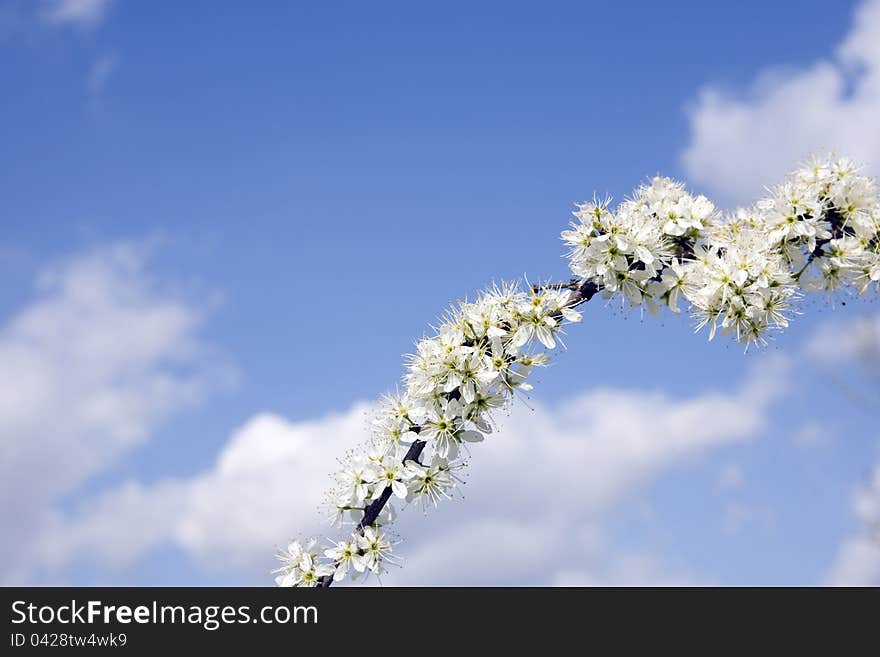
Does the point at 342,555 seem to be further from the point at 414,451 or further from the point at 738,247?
the point at 738,247

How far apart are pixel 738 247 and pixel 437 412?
7.91 feet

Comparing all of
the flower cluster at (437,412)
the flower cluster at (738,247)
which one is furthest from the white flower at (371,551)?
the flower cluster at (738,247)

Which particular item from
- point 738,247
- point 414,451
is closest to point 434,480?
point 414,451

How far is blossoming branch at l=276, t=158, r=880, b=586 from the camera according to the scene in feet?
19.8

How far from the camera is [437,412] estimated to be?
Result: 605cm

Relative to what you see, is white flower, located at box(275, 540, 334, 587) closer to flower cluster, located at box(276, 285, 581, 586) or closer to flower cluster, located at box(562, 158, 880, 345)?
flower cluster, located at box(276, 285, 581, 586)

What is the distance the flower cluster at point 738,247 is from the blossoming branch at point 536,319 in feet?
0.03

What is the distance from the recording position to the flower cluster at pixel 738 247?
20.2ft

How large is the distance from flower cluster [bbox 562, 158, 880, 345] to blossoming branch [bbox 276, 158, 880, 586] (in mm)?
10

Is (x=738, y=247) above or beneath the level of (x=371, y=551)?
above

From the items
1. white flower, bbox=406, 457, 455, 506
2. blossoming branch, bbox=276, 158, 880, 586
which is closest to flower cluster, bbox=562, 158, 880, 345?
blossoming branch, bbox=276, 158, 880, 586
